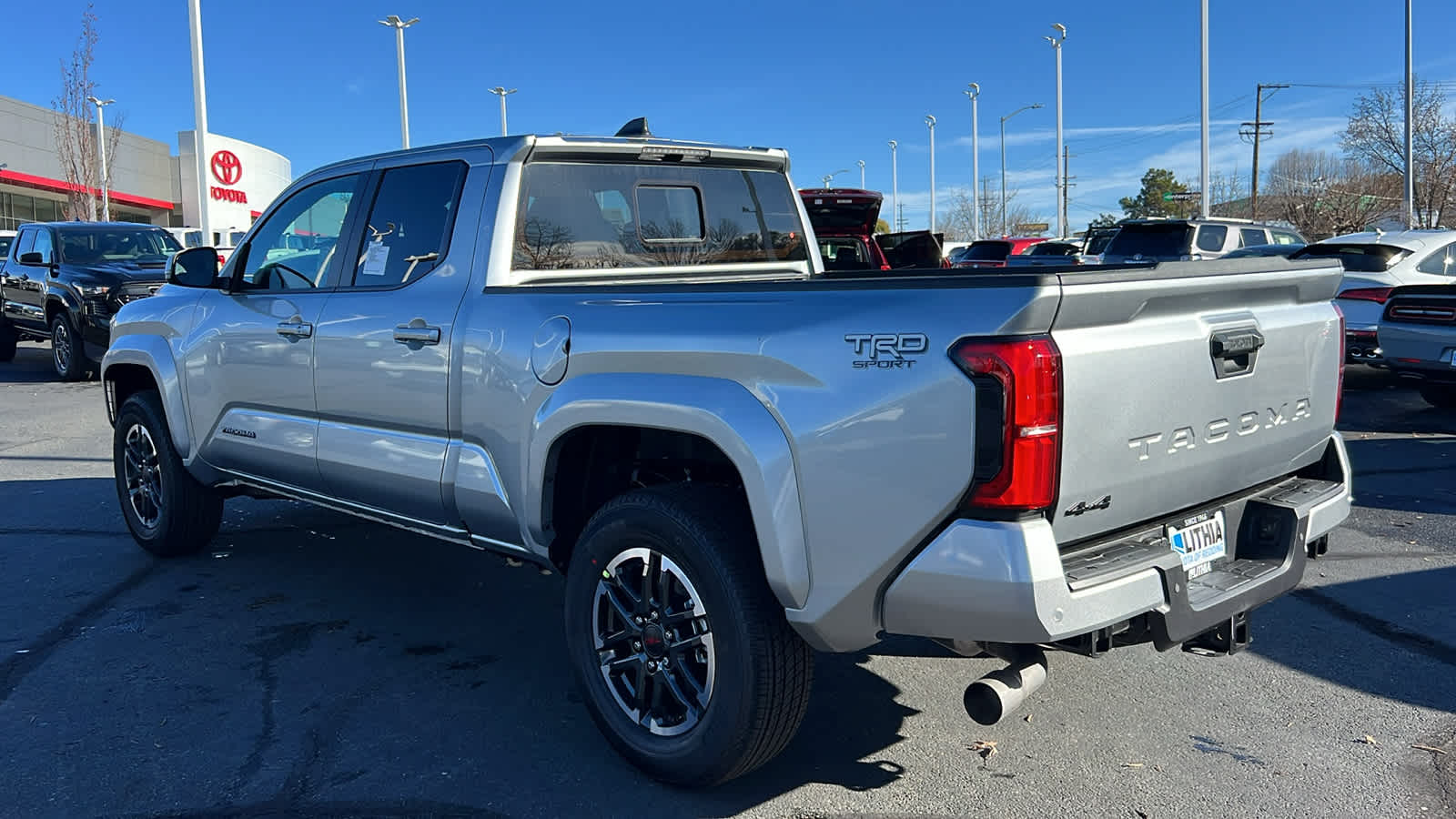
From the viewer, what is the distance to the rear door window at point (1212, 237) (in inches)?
614

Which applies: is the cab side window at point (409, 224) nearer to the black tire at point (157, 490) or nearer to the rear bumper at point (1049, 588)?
the black tire at point (157, 490)

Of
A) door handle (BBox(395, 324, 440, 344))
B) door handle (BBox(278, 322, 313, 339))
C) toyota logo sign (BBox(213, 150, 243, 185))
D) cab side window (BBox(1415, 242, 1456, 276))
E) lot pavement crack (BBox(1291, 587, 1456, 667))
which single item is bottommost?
lot pavement crack (BBox(1291, 587, 1456, 667))

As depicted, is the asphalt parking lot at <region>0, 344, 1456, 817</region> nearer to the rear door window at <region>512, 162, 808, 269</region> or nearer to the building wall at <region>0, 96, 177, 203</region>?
the rear door window at <region>512, 162, 808, 269</region>

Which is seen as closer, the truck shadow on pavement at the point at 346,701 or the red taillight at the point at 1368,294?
the truck shadow on pavement at the point at 346,701

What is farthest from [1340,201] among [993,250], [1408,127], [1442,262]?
[1442,262]

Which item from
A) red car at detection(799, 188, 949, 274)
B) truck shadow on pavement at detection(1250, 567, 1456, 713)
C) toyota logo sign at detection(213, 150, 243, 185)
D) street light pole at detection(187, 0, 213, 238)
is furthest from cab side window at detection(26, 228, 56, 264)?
toyota logo sign at detection(213, 150, 243, 185)

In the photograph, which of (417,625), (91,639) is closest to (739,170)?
(417,625)

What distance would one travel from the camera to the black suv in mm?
14312

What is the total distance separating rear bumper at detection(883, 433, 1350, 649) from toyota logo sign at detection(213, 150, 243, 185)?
52.7m

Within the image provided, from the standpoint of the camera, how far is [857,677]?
4336 mm

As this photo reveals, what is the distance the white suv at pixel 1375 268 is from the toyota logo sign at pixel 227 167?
155 ft

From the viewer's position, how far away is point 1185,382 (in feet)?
9.87

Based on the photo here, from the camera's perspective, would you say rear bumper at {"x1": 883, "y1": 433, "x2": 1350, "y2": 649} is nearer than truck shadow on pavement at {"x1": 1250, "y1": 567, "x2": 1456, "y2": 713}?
Yes

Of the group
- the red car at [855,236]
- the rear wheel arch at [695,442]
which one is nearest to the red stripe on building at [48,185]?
the red car at [855,236]
